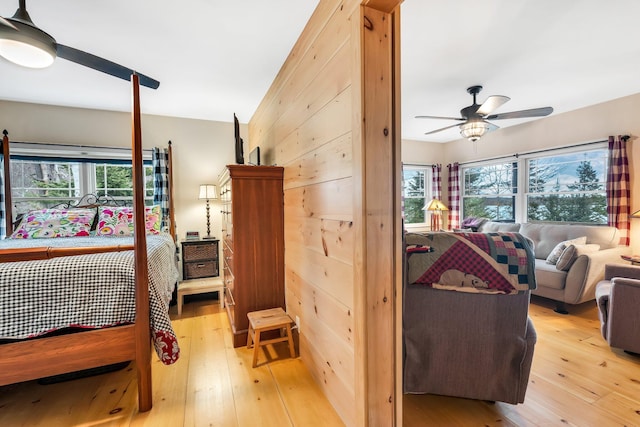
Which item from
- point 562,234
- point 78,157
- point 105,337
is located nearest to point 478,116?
point 562,234

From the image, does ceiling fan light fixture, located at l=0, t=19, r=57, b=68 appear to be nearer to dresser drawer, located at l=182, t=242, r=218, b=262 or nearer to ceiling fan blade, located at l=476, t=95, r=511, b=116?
dresser drawer, located at l=182, t=242, r=218, b=262

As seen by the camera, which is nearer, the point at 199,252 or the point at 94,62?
the point at 94,62

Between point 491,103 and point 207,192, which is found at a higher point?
point 491,103

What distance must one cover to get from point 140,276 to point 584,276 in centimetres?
382

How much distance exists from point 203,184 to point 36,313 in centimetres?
268

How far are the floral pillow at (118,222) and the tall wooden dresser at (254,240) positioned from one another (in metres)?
1.27

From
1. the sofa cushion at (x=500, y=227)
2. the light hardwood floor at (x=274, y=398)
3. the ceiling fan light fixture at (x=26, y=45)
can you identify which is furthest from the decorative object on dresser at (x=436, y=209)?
the ceiling fan light fixture at (x=26, y=45)

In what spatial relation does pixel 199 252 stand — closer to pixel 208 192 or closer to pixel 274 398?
pixel 208 192

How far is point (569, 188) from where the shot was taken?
3963 mm

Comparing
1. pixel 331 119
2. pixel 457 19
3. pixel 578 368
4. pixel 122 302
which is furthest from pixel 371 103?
pixel 578 368

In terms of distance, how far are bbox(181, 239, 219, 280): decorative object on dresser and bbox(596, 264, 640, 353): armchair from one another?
366cm

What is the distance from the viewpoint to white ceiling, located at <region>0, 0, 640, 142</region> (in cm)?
180

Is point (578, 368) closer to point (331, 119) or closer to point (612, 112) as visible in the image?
point (331, 119)

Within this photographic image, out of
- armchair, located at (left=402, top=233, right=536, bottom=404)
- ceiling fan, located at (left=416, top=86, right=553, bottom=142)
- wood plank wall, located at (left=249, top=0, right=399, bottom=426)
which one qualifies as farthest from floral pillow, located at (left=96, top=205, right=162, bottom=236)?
ceiling fan, located at (left=416, top=86, right=553, bottom=142)
